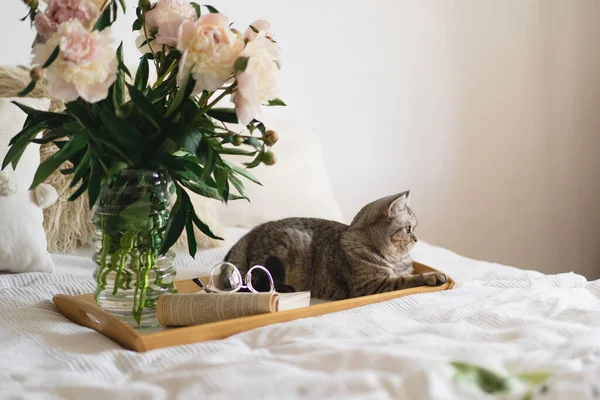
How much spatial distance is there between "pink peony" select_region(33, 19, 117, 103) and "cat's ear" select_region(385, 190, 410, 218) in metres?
0.74

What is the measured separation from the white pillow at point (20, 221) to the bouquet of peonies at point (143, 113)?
1.49ft

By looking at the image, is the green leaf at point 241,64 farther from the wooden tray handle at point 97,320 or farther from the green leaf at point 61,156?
the wooden tray handle at point 97,320

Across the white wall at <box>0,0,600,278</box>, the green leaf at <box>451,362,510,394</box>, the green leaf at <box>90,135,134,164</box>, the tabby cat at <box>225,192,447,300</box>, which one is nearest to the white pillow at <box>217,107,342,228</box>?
the white wall at <box>0,0,600,278</box>

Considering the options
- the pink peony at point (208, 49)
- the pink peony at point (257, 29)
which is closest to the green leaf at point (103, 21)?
the pink peony at point (208, 49)

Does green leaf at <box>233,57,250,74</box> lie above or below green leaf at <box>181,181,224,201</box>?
above

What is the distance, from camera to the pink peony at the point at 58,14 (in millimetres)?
1036

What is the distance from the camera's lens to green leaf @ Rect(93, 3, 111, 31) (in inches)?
40.9

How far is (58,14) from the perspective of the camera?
1038 millimetres

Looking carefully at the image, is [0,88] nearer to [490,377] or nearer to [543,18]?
[490,377]

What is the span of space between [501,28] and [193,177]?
87.5 inches

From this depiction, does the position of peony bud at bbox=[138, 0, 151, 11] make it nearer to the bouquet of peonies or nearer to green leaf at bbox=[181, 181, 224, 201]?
the bouquet of peonies

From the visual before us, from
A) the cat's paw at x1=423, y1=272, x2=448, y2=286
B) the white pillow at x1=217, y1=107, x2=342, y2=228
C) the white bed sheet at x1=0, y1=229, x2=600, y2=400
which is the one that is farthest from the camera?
the white pillow at x1=217, y1=107, x2=342, y2=228

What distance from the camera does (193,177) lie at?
1.25 m

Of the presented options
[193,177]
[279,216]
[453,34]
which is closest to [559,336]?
[193,177]
